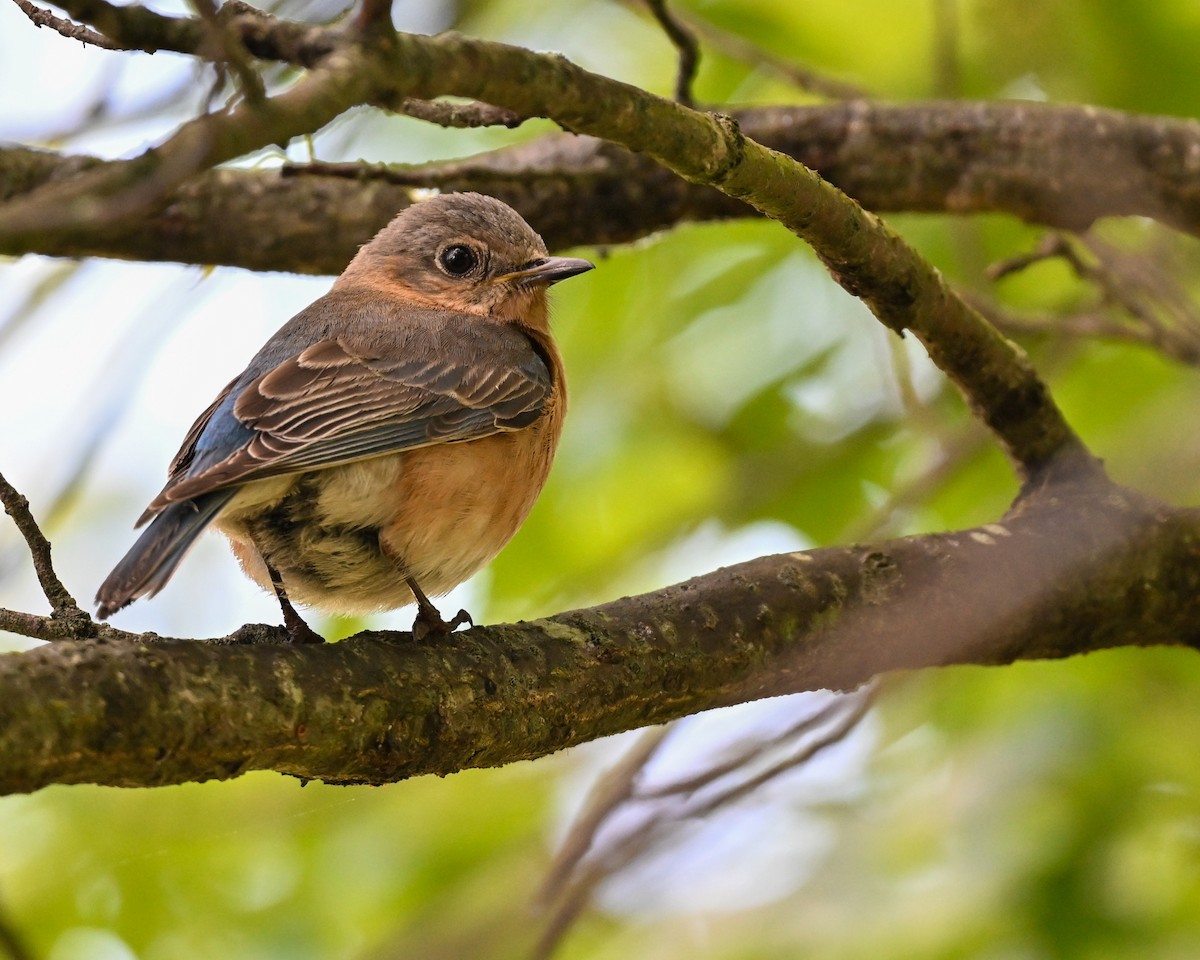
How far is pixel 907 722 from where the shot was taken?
17.9 ft

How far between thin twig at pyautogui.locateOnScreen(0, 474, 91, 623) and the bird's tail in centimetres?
26

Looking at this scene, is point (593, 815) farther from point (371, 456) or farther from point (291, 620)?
point (371, 456)

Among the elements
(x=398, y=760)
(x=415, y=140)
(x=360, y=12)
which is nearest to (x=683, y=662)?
(x=398, y=760)

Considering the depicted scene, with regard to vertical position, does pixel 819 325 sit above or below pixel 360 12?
above

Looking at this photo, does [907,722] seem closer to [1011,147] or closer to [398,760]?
[1011,147]

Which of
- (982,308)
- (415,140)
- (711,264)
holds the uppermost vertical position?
(415,140)

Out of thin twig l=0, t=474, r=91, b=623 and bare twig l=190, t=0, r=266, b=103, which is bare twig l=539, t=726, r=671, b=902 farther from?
bare twig l=190, t=0, r=266, b=103

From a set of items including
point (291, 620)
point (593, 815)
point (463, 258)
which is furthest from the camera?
point (463, 258)

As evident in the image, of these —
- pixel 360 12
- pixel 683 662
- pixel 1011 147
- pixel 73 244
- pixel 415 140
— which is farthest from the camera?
pixel 415 140

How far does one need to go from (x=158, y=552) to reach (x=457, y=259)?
2466 millimetres

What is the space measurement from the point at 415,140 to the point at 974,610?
3.99 m

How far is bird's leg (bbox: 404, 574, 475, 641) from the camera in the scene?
3.80 m

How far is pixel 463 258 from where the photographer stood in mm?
5582

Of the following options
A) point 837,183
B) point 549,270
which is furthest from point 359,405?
point 837,183
